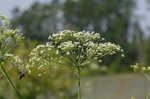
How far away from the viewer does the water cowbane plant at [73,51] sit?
3.27m

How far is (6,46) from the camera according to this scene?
3475 mm

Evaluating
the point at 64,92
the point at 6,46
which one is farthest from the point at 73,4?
the point at 6,46

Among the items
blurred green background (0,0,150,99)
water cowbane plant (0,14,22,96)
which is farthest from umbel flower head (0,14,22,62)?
blurred green background (0,0,150,99)

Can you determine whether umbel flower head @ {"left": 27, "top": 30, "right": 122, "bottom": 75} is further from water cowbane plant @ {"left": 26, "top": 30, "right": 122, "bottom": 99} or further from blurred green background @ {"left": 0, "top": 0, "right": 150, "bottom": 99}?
blurred green background @ {"left": 0, "top": 0, "right": 150, "bottom": 99}

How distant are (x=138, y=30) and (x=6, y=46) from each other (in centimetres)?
6572

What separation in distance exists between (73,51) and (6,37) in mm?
419

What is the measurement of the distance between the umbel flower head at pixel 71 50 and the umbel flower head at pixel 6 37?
15 cm

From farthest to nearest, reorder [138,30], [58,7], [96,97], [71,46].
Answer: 1. [58,7]
2. [138,30]
3. [96,97]
4. [71,46]

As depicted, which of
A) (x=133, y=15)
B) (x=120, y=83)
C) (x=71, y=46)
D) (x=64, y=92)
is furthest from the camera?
(x=133, y=15)

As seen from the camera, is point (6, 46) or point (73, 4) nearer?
point (6, 46)

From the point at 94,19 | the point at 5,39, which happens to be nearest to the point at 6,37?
the point at 5,39

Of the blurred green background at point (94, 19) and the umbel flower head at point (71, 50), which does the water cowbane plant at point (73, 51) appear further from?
the blurred green background at point (94, 19)

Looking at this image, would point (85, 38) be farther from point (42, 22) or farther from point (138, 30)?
point (42, 22)

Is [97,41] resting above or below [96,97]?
above
